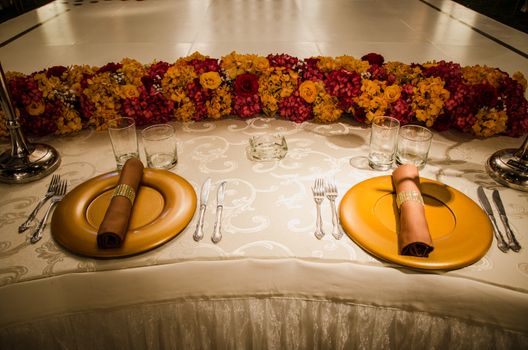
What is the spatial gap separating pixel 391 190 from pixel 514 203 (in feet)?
1.20

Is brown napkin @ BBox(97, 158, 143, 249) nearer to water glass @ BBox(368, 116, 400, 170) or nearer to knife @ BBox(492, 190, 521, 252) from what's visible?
water glass @ BBox(368, 116, 400, 170)

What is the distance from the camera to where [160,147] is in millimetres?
1252

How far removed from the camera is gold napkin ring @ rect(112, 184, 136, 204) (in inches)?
38.6

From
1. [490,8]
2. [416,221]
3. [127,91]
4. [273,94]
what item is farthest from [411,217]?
[490,8]

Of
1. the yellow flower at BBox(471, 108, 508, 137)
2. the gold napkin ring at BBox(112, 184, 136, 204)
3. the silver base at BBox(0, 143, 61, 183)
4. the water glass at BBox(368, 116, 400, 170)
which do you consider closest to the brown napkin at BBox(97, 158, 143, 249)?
the gold napkin ring at BBox(112, 184, 136, 204)

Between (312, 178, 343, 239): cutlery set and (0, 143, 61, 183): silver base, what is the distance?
0.88 meters

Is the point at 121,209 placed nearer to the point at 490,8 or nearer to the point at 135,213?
the point at 135,213

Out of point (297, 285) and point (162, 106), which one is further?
point (162, 106)

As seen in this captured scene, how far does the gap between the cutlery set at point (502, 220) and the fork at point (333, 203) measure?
39cm

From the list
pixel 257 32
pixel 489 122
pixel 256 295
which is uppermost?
pixel 489 122

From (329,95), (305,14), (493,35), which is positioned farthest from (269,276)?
(305,14)

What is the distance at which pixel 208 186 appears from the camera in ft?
3.72

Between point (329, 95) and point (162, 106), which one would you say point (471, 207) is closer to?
point (329, 95)

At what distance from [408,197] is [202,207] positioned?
55 cm
